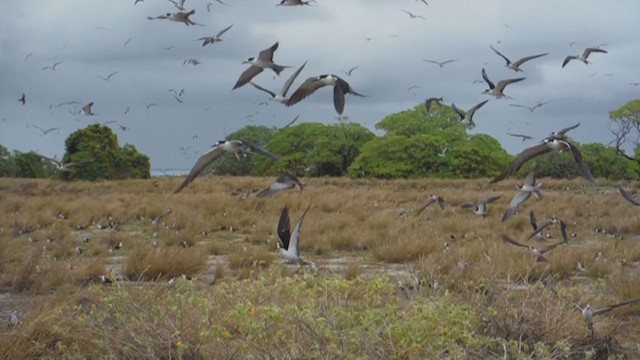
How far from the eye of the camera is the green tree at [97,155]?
41.5 metres

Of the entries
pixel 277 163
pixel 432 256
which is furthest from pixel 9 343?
pixel 277 163

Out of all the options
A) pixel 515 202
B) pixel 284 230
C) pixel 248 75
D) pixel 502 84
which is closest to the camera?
pixel 284 230

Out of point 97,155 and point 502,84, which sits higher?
point 502,84

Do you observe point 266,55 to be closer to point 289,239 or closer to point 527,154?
point 289,239

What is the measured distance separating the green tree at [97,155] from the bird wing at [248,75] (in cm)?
3192

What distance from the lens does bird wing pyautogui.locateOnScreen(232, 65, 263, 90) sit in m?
9.61

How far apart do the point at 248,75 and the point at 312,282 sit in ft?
9.26

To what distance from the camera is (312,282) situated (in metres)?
8.09

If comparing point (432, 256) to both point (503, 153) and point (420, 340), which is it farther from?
point (503, 153)

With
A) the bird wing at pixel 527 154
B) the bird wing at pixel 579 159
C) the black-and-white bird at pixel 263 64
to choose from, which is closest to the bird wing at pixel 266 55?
the black-and-white bird at pixel 263 64

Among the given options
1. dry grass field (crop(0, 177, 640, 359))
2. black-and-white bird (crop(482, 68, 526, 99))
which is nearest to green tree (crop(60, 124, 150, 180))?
dry grass field (crop(0, 177, 640, 359))

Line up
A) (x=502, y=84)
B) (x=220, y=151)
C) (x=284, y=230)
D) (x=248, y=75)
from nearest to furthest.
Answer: (x=220, y=151) < (x=284, y=230) < (x=248, y=75) < (x=502, y=84)

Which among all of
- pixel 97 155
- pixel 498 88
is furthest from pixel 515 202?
pixel 97 155

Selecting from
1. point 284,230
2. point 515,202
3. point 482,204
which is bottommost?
point 482,204
